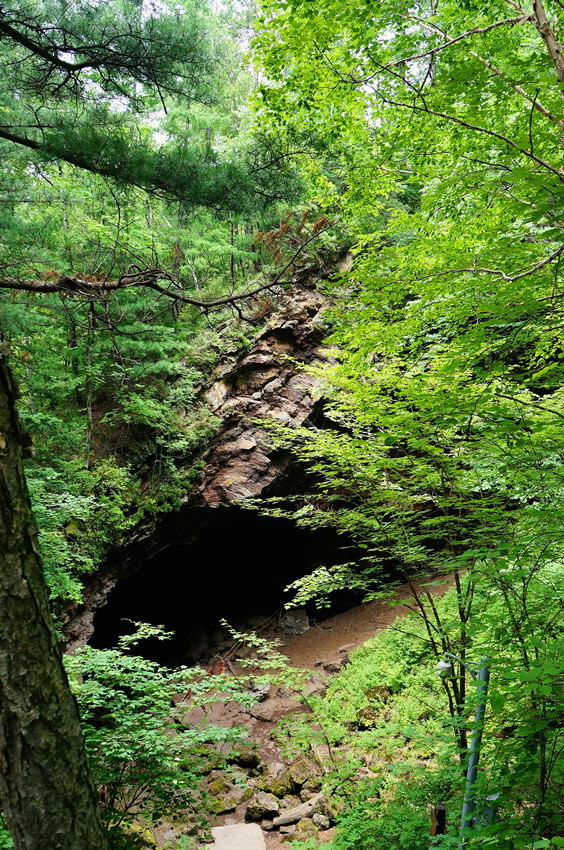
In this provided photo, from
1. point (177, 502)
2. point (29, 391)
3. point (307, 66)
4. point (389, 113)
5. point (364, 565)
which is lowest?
point (364, 565)

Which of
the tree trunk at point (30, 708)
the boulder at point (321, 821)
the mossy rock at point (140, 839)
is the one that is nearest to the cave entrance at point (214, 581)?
the mossy rock at point (140, 839)

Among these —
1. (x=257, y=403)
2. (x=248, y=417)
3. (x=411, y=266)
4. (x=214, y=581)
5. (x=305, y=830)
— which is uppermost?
(x=257, y=403)

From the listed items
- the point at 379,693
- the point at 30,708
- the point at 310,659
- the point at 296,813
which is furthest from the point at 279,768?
the point at 30,708

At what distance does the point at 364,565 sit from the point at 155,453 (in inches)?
255

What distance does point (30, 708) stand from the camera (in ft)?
5.29

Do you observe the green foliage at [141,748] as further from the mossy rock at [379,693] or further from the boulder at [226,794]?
the mossy rock at [379,693]

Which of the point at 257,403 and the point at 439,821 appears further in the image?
the point at 257,403

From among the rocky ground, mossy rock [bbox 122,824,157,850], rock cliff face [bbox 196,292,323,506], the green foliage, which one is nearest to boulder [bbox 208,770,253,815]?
the rocky ground

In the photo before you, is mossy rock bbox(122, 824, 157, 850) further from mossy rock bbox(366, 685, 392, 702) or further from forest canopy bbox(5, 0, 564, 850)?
mossy rock bbox(366, 685, 392, 702)

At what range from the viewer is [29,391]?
6574 mm

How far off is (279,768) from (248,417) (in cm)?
583

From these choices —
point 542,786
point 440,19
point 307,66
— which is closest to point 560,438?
point 542,786

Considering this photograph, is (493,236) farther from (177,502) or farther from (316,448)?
(177,502)

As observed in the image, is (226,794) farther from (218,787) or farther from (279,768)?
(279,768)
